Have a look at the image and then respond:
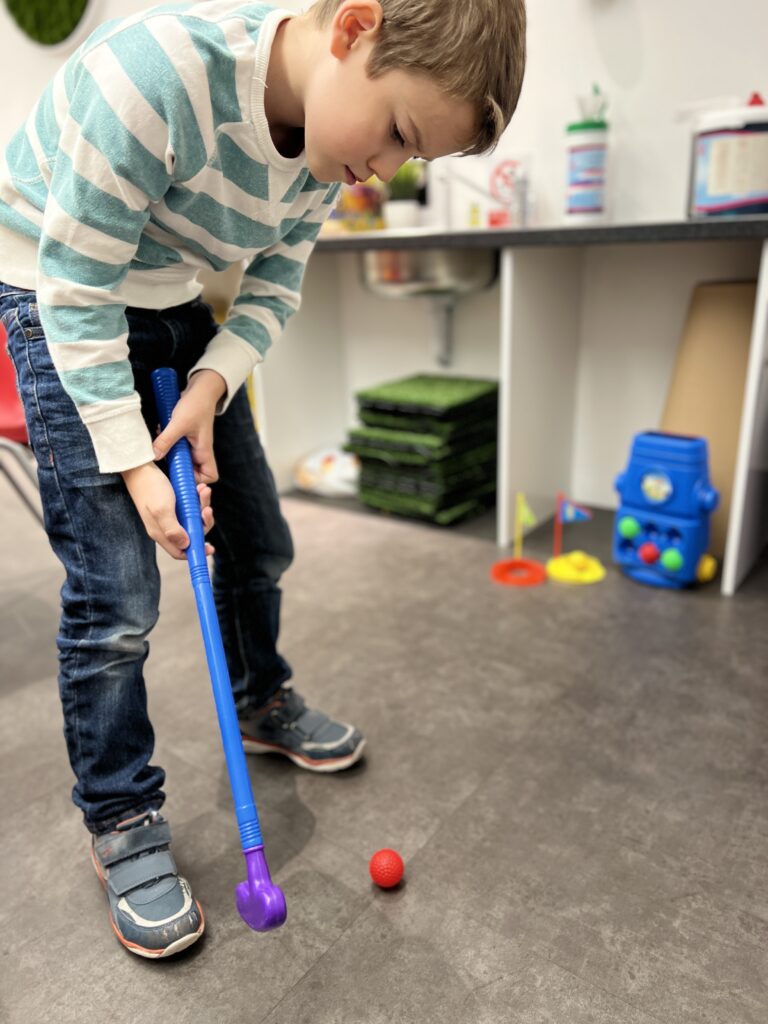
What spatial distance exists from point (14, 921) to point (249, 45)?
2.91ft

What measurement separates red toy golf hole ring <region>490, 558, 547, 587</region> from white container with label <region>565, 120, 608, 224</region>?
72 cm

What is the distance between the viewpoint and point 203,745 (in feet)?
3.68

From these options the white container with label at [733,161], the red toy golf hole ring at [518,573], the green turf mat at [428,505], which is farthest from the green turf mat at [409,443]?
the white container with label at [733,161]

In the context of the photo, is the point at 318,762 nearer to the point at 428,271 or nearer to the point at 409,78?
the point at 409,78

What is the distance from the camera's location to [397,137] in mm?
658

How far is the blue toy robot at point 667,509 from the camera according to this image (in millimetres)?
1459

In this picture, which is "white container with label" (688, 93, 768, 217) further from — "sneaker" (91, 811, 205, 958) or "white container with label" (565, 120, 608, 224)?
"sneaker" (91, 811, 205, 958)

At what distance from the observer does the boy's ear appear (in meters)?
0.60

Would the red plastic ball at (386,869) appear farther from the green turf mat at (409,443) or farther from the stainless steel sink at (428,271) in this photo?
the stainless steel sink at (428,271)

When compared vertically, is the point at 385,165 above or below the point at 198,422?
above

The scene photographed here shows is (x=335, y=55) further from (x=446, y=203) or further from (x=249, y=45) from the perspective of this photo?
(x=446, y=203)

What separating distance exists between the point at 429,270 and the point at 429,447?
0.40 m

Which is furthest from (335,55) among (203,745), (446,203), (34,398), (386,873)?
(446,203)

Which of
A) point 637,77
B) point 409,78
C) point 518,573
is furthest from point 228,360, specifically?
point 637,77
